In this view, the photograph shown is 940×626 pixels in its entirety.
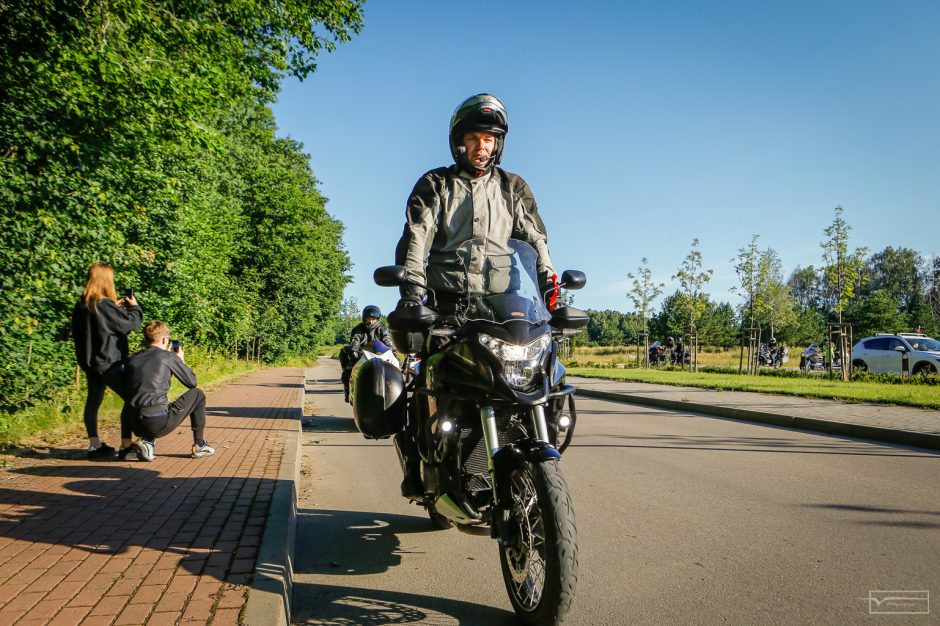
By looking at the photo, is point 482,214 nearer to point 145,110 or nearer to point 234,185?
point 145,110

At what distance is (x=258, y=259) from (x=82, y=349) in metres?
34.6

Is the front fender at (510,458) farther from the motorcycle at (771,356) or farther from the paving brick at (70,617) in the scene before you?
the motorcycle at (771,356)

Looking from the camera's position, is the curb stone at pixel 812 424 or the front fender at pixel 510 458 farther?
the curb stone at pixel 812 424

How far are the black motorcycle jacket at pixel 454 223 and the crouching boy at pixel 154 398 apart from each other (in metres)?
3.87

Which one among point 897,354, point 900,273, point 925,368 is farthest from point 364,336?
point 900,273

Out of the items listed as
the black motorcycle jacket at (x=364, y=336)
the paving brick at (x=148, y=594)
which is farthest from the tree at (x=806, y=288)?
the paving brick at (x=148, y=594)

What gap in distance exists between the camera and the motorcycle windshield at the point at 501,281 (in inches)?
117

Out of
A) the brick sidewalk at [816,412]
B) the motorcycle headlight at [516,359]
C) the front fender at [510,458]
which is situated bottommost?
the brick sidewalk at [816,412]

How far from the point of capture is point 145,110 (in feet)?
27.2

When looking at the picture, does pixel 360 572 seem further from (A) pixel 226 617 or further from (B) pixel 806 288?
(B) pixel 806 288

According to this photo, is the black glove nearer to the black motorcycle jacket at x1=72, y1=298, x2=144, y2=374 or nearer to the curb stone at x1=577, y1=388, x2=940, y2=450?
the black motorcycle jacket at x1=72, y1=298, x2=144, y2=374

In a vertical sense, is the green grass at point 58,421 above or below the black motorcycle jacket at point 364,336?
below

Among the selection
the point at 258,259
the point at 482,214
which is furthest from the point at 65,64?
the point at 258,259

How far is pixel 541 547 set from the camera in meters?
2.62
